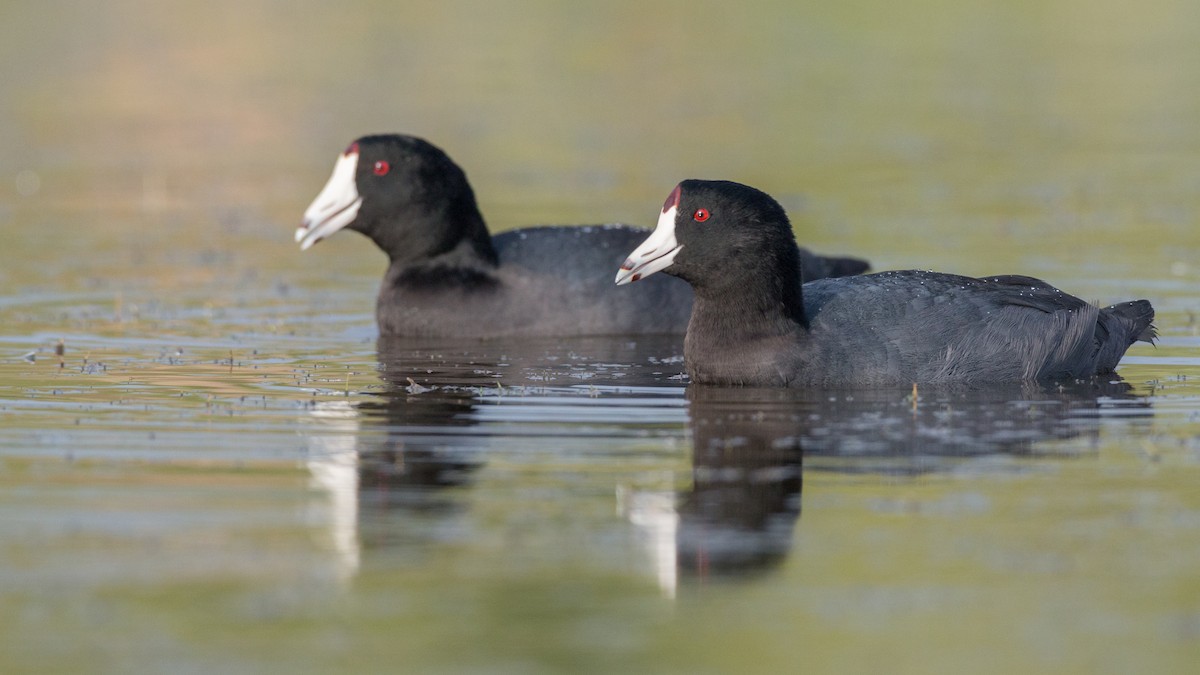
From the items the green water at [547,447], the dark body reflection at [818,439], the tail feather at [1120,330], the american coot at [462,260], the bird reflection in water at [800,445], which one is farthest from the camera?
the american coot at [462,260]

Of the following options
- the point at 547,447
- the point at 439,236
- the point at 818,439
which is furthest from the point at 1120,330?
the point at 439,236

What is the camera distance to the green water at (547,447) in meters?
5.68

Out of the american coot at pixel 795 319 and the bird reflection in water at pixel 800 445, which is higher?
the american coot at pixel 795 319

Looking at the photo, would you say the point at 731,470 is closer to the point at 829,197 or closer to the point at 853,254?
the point at 853,254

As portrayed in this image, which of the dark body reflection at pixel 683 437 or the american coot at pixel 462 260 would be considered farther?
the american coot at pixel 462 260

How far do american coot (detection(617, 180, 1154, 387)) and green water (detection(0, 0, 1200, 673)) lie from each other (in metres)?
0.44

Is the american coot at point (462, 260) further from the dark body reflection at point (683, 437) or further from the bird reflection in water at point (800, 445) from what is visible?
the bird reflection in water at point (800, 445)

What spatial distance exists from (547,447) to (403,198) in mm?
4946

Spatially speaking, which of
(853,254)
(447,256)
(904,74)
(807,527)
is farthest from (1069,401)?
(904,74)

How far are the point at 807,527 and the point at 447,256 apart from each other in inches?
253

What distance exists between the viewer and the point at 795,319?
9.55 metres

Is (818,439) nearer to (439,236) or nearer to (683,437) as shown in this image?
(683,437)

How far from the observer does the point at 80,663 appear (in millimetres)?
5367

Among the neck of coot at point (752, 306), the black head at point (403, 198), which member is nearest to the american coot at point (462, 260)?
the black head at point (403, 198)
